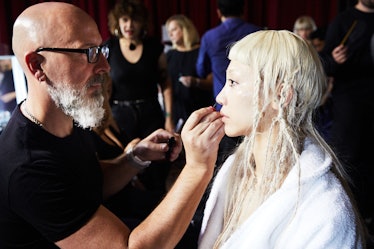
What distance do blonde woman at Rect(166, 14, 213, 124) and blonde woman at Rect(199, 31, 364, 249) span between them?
1.64 metres

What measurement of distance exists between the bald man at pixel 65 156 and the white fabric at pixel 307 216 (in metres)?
0.16

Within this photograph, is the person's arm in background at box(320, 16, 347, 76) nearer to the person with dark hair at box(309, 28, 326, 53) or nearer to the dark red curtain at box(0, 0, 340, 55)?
the person with dark hair at box(309, 28, 326, 53)

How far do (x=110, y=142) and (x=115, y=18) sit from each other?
2.66 feet

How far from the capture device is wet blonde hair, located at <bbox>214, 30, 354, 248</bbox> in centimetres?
83

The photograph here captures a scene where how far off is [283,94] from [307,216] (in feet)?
0.82

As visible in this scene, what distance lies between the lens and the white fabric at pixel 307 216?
2.50ft

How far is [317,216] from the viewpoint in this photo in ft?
2.53

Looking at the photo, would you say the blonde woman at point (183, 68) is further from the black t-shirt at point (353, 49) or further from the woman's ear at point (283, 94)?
the woman's ear at point (283, 94)

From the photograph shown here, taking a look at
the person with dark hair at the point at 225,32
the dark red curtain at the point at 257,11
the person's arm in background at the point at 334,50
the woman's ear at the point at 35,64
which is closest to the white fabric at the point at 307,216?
the woman's ear at the point at 35,64

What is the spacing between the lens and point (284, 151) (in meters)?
0.87

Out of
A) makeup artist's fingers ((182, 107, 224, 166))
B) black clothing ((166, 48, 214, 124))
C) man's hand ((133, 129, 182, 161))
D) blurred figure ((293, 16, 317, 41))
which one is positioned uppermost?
makeup artist's fingers ((182, 107, 224, 166))

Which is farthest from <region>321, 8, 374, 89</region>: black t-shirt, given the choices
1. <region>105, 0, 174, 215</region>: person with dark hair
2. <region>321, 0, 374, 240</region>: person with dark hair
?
<region>105, 0, 174, 215</region>: person with dark hair

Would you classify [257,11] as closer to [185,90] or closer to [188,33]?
[188,33]

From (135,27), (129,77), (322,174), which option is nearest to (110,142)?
(129,77)
